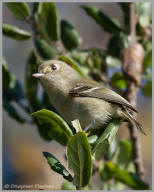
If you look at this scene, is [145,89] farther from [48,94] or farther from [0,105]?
[0,105]

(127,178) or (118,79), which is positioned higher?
(118,79)

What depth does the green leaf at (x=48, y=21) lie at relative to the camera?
212cm

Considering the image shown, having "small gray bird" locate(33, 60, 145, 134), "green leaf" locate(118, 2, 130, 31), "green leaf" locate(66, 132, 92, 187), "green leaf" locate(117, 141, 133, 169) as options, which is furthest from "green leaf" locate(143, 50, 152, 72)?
"green leaf" locate(66, 132, 92, 187)

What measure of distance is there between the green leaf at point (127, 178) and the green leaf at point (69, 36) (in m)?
0.87

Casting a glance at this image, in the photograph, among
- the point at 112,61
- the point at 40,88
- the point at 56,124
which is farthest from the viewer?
the point at 40,88

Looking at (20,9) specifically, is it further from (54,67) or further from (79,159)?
(79,159)

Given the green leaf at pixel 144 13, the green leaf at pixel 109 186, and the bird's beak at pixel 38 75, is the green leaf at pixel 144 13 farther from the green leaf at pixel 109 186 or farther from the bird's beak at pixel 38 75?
the green leaf at pixel 109 186

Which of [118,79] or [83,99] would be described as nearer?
[83,99]

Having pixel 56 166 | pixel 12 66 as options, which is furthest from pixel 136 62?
pixel 12 66

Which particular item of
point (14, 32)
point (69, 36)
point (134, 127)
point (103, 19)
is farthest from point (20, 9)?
point (134, 127)

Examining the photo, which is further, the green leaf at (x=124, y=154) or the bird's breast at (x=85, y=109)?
the green leaf at (x=124, y=154)

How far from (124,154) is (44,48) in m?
0.92

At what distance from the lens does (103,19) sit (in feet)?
7.97

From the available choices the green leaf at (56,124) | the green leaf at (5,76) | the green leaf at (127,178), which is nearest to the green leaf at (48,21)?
the green leaf at (5,76)
